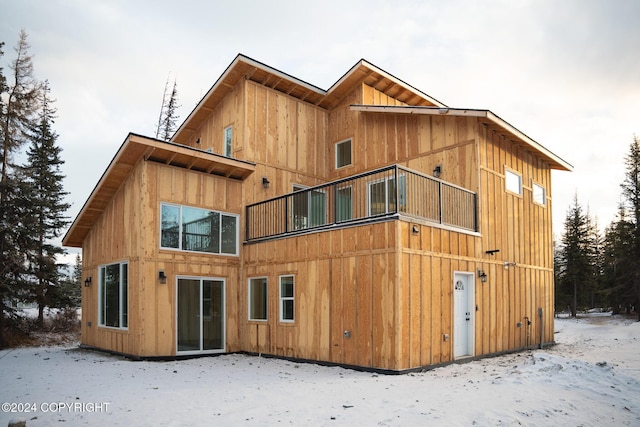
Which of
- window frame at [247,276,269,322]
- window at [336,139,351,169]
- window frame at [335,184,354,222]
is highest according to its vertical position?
window at [336,139,351,169]

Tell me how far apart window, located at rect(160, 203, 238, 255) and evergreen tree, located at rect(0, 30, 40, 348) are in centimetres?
776

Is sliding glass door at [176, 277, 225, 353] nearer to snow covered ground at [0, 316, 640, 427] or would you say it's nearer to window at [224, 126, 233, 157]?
snow covered ground at [0, 316, 640, 427]

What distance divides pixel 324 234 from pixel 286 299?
Result: 2.28 metres

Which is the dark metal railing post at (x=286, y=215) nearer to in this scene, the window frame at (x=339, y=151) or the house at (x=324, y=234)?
the house at (x=324, y=234)

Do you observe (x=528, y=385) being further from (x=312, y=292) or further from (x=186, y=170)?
(x=186, y=170)

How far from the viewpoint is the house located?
1060 cm

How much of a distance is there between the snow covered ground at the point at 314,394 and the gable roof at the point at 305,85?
29.0 feet

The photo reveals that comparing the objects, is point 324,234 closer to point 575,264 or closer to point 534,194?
point 534,194

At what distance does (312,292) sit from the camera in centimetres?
1181

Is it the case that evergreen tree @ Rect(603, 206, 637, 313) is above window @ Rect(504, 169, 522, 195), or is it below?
below

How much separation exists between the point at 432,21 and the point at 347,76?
10.5 feet

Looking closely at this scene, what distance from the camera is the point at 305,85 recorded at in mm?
15586

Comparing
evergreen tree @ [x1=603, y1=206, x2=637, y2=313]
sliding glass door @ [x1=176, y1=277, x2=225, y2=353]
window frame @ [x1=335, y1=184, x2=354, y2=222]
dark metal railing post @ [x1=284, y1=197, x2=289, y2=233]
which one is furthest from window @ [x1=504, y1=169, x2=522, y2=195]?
evergreen tree @ [x1=603, y1=206, x2=637, y2=313]

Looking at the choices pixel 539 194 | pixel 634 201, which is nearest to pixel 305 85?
pixel 539 194
